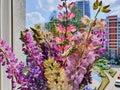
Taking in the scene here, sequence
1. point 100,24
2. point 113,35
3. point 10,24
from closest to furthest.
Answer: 1. point 100,24
2. point 113,35
3. point 10,24

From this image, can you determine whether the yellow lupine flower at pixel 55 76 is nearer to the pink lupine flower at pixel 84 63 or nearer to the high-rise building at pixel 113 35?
the pink lupine flower at pixel 84 63

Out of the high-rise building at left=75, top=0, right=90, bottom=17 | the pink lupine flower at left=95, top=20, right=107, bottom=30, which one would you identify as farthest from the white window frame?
the pink lupine flower at left=95, top=20, right=107, bottom=30

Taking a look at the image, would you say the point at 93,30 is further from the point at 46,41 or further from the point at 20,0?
the point at 20,0

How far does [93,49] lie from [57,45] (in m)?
0.12

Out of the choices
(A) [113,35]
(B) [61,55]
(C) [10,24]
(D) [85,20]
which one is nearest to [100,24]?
(D) [85,20]

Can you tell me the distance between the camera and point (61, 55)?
84 centimetres

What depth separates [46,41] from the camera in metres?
0.88

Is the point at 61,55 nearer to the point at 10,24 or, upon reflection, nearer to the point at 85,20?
the point at 85,20

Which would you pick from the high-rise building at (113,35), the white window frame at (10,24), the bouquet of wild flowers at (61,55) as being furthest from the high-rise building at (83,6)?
the bouquet of wild flowers at (61,55)

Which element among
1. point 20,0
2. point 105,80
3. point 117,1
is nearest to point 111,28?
point 117,1

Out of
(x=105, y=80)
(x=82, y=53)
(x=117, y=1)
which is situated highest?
(x=117, y=1)

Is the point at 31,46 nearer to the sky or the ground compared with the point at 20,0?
nearer to the ground

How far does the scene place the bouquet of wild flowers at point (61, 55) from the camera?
80 centimetres

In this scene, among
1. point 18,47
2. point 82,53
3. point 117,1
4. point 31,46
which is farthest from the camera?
point 18,47
